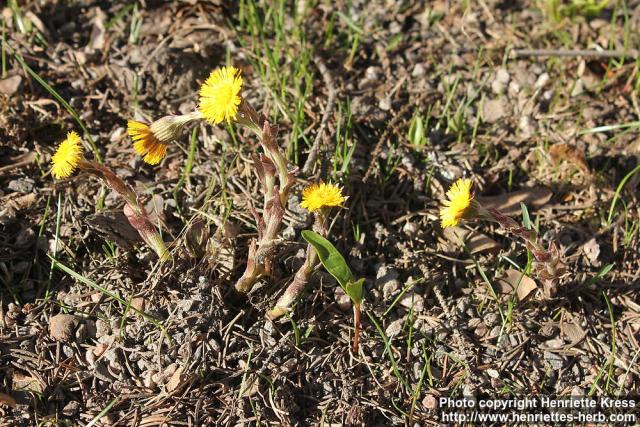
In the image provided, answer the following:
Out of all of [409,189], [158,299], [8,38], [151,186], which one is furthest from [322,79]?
[8,38]

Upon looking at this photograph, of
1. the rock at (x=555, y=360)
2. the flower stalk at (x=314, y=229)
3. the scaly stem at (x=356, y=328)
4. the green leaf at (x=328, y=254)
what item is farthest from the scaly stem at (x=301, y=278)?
the rock at (x=555, y=360)

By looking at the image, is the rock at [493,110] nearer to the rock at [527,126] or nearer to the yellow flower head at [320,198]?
the rock at [527,126]

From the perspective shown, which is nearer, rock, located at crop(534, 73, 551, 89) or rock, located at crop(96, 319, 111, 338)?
rock, located at crop(96, 319, 111, 338)

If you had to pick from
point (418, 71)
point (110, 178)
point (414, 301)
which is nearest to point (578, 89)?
point (418, 71)

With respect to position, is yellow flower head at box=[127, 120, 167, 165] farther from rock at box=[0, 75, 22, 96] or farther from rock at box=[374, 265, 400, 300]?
rock at box=[0, 75, 22, 96]

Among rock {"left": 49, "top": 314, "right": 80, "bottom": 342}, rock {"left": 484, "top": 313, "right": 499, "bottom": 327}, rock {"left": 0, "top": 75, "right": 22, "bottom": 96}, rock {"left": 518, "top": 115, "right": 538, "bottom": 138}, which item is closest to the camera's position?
rock {"left": 49, "top": 314, "right": 80, "bottom": 342}

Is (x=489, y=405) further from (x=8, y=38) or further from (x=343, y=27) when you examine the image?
(x=8, y=38)

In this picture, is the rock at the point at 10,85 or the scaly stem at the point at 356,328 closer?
the scaly stem at the point at 356,328

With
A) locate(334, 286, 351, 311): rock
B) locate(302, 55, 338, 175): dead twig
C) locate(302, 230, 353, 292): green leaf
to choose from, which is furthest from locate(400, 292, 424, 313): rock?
locate(302, 55, 338, 175): dead twig
